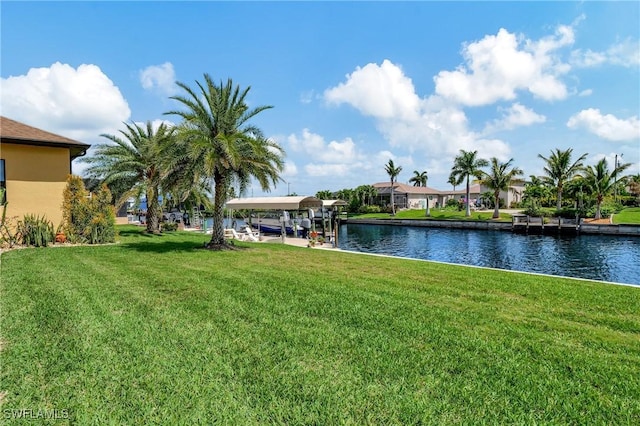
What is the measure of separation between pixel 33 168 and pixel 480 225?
43478mm

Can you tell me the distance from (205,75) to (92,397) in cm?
1365

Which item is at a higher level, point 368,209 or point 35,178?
point 35,178

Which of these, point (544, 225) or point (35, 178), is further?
point (544, 225)

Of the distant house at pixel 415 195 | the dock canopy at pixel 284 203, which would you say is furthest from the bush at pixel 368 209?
the dock canopy at pixel 284 203

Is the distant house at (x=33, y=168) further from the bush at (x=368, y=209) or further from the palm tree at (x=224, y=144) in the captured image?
the bush at (x=368, y=209)

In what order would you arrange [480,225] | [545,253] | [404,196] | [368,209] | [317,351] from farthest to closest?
[404,196], [368,209], [480,225], [545,253], [317,351]

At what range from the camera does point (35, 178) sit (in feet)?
49.3

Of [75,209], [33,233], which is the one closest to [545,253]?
[75,209]

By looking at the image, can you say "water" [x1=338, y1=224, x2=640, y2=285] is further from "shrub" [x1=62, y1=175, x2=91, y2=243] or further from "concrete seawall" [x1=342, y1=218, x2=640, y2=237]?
"shrub" [x1=62, y1=175, x2=91, y2=243]

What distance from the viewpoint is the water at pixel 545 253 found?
1805 centimetres

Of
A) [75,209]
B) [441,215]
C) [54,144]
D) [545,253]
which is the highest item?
[54,144]

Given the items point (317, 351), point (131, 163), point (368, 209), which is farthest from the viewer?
point (368, 209)

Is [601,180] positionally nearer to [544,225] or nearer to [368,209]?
[544,225]

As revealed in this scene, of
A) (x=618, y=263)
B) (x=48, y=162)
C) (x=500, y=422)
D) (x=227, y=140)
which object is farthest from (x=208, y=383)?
(x=618, y=263)
